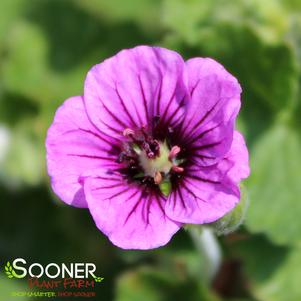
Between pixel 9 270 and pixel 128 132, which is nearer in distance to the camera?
pixel 128 132

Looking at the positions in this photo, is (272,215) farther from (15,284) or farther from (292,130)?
(15,284)

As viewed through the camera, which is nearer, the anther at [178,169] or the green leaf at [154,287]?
the anther at [178,169]

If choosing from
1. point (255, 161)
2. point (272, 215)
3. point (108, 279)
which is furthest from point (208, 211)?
point (108, 279)

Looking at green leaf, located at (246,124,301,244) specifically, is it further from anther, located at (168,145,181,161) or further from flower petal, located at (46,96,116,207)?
flower petal, located at (46,96,116,207)

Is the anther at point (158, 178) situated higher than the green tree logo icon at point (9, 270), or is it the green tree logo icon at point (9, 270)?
the green tree logo icon at point (9, 270)

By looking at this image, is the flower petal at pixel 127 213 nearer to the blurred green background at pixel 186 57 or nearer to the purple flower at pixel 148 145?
the purple flower at pixel 148 145

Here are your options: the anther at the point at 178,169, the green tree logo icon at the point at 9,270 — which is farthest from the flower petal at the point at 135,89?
the green tree logo icon at the point at 9,270

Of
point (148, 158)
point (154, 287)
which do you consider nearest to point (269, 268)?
point (154, 287)

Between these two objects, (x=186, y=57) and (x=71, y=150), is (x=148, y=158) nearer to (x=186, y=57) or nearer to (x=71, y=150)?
(x=71, y=150)
